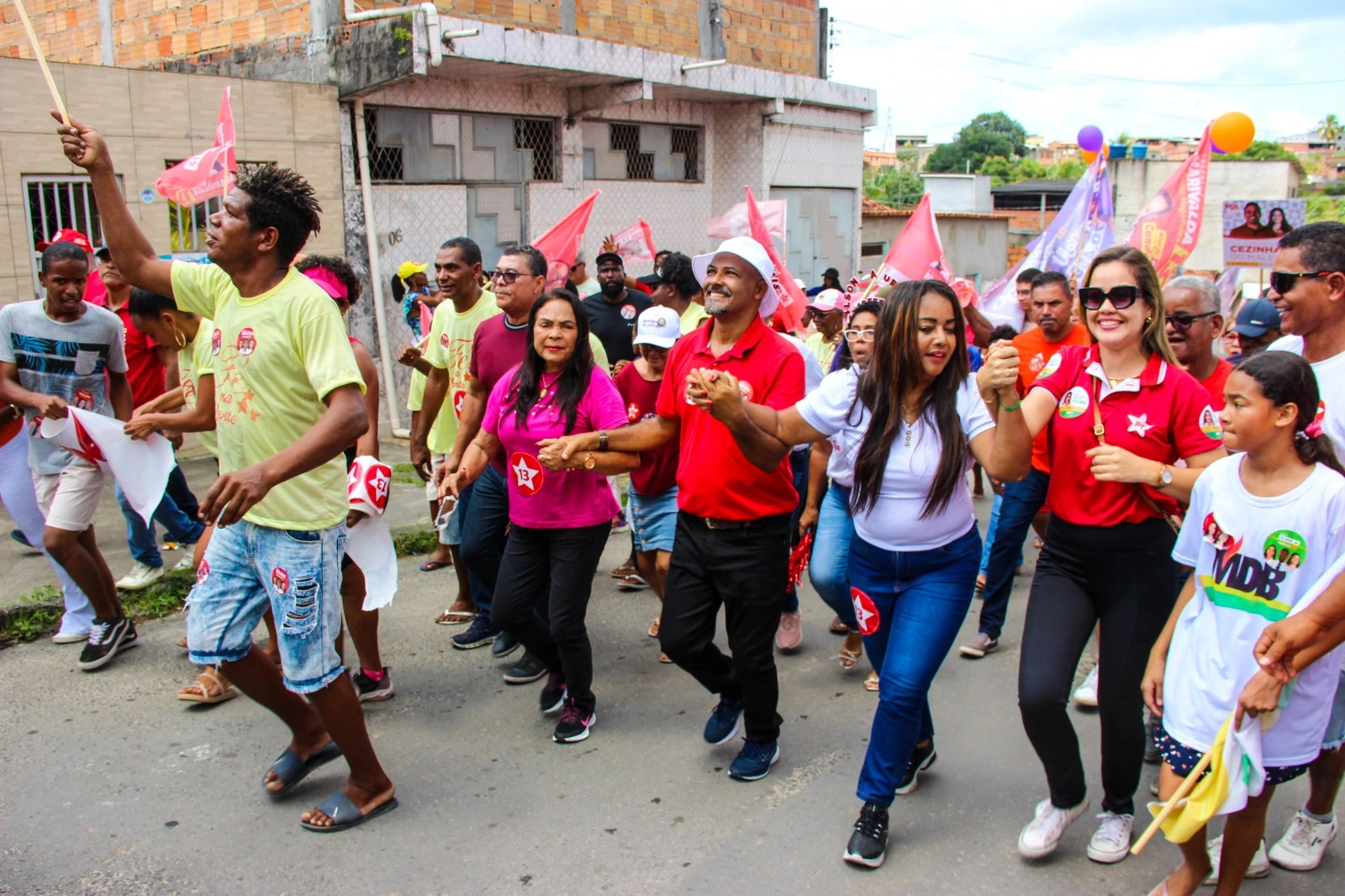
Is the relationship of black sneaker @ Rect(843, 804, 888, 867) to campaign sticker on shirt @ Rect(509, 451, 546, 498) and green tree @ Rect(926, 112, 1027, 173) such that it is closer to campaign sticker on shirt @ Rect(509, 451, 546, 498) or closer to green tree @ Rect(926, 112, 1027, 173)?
campaign sticker on shirt @ Rect(509, 451, 546, 498)

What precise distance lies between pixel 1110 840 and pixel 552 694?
226 centimetres

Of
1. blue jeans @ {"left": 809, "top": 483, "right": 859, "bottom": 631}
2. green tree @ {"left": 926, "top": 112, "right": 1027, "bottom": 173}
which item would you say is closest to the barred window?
blue jeans @ {"left": 809, "top": 483, "right": 859, "bottom": 631}

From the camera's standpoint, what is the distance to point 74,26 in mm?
11789

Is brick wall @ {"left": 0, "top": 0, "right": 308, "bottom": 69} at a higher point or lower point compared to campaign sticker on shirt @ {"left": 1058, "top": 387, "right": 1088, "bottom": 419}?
higher

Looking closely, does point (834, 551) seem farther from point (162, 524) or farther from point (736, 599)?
point (162, 524)

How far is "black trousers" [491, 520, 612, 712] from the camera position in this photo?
4.36 metres

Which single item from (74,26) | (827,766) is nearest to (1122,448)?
(827,766)

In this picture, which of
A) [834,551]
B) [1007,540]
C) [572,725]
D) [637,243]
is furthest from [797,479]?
[637,243]

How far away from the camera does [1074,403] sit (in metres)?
3.50

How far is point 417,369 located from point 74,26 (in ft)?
27.9

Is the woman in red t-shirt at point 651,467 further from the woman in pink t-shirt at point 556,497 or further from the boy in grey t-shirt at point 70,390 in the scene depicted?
the boy in grey t-shirt at point 70,390

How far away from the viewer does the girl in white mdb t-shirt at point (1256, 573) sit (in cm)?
289

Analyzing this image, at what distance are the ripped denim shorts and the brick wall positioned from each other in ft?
25.5

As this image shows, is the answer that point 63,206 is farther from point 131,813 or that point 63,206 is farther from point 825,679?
point 825,679
